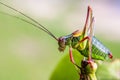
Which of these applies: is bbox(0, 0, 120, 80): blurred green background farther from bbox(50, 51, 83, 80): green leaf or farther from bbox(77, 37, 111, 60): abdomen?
bbox(50, 51, 83, 80): green leaf

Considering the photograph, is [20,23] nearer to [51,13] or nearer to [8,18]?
[8,18]

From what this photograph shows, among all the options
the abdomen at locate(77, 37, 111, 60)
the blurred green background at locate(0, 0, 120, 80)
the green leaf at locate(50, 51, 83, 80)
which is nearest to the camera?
the green leaf at locate(50, 51, 83, 80)

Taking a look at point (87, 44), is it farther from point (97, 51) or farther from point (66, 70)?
point (66, 70)

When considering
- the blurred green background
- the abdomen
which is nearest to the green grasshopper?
the abdomen

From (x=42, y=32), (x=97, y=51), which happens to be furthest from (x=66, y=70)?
(x=42, y=32)

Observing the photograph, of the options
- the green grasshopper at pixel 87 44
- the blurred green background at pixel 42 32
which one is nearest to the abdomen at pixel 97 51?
the green grasshopper at pixel 87 44

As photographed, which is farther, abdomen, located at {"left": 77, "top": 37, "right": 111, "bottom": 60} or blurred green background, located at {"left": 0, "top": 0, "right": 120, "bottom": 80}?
blurred green background, located at {"left": 0, "top": 0, "right": 120, "bottom": 80}

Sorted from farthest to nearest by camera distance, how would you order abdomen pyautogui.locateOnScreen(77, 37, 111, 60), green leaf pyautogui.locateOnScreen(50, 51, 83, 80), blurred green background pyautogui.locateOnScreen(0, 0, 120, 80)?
blurred green background pyautogui.locateOnScreen(0, 0, 120, 80)
abdomen pyautogui.locateOnScreen(77, 37, 111, 60)
green leaf pyautogui.locateOnScreen(50, 51, 83, 80)

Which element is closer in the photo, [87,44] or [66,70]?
[66,70]

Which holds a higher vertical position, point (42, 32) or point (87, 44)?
point (87, 44)
